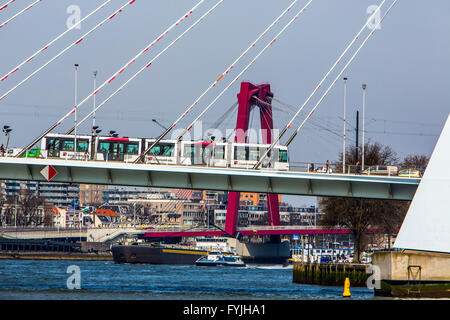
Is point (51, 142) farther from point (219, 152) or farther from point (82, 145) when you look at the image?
point (219, 152)

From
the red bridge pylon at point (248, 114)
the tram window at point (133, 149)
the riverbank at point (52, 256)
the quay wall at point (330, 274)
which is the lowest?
the riverbank at point (52, 256)

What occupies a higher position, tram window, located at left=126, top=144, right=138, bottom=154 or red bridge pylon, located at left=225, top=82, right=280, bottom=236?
red bridge pylon, located at left=225, top=82, right=280, bottom=236

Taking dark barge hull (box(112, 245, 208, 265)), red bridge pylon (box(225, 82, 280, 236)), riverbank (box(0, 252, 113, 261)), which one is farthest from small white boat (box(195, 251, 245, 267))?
riverbank (box(0, 252, 113, 261))

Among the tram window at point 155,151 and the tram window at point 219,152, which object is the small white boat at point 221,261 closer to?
the tram window at point 219,152

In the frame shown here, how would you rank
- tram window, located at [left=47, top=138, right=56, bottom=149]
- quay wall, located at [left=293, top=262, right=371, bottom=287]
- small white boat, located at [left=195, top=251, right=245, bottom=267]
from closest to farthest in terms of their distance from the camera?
quay wall, located at [left=293, top=262, right=371, bottom=287] < tram window, located at [left=47, top=138, right=56, bottom=149] < small white boat, located at [left=195, top=251, right=245, bottom=267]

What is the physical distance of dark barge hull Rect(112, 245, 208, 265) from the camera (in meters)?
111

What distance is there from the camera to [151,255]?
372 feet

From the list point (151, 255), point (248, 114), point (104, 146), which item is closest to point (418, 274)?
point (104, 146)

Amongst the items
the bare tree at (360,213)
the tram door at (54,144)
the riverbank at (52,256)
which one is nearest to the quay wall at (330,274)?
the bare tree at (360,213)

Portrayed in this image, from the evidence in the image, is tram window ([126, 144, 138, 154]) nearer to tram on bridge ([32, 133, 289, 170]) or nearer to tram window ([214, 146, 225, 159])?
tram on bridge ([32, 133, 289, 170])

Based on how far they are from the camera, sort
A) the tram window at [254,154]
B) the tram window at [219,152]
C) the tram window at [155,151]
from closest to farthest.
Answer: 1. the tram window at [155,151]
2. the tram window at [254,154]
3. the tram window at [219,152]

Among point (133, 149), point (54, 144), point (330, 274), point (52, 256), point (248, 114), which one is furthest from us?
point (52, 256)

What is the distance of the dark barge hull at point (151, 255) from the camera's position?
11088 cm
